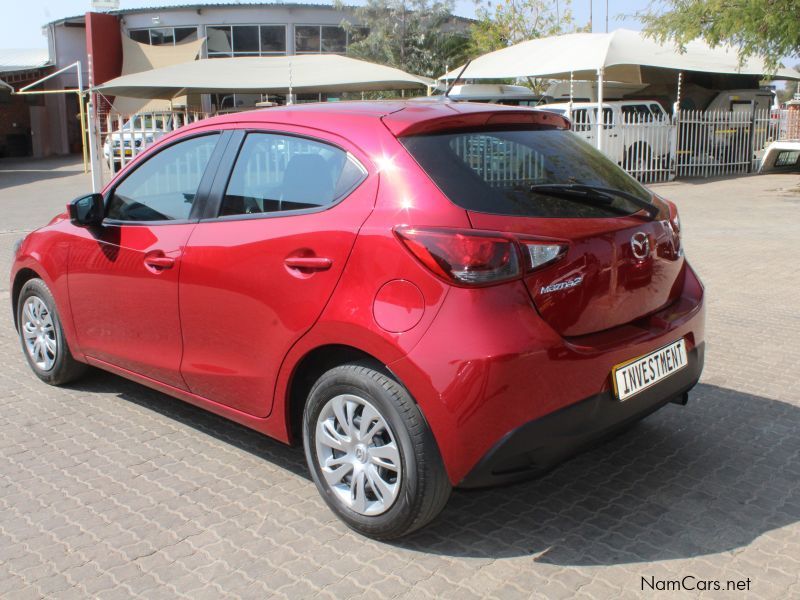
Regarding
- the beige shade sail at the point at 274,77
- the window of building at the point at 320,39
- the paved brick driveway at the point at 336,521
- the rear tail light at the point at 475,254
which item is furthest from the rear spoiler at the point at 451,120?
the window of building at the point at 320,39

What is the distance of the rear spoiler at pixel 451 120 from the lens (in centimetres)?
322

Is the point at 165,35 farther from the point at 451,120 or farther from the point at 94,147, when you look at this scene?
the point at 451,120

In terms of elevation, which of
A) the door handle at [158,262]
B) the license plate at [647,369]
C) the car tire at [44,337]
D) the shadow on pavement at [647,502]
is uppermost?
the door handle at [158,262]

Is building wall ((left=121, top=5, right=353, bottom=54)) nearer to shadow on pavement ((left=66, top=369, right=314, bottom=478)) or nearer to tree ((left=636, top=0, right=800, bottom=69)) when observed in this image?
tree ((left=636, top=0, right=800, bottom=69))

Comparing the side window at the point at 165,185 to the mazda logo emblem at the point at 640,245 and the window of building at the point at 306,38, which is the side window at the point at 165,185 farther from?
the window of building at the point at 306,38

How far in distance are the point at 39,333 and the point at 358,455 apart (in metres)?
2.93

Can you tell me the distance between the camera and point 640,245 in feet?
11.0

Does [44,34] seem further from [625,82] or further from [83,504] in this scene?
[83,504]

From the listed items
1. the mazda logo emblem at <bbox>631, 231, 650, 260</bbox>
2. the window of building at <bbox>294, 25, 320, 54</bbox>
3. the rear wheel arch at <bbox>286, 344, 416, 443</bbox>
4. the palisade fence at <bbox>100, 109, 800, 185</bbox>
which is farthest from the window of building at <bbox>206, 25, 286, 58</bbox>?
the mazda logo emblem at <bbox>631, 231, 650, 260</bbox>

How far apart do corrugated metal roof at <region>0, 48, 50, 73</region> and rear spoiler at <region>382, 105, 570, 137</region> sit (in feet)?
128

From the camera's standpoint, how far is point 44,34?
40.4 m

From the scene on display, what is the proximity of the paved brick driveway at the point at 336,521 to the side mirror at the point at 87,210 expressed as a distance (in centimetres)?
113

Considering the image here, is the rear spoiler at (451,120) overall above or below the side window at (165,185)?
above

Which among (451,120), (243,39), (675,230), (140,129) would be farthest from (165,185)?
(243,39)
